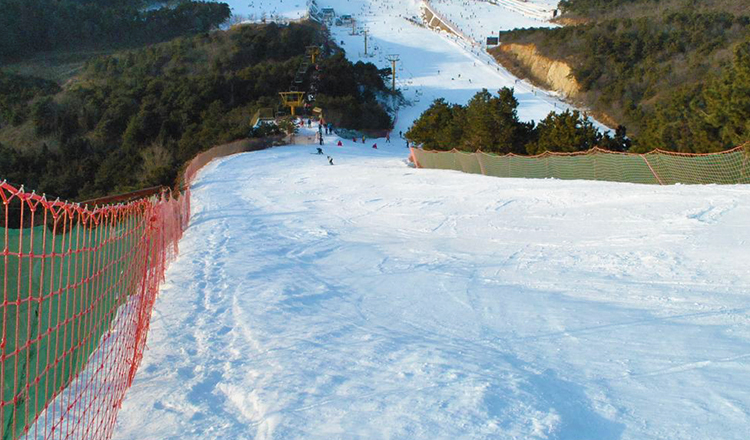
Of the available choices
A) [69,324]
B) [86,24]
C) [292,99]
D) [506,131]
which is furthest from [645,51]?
[86,24]

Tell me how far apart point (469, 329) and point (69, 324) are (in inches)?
145

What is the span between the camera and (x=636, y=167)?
16.8m

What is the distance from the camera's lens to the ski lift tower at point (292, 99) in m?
53.7

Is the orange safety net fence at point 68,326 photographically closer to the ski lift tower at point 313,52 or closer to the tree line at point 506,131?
the tree line at point 506,131

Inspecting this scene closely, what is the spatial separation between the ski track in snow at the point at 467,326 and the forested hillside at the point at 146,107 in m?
27.4

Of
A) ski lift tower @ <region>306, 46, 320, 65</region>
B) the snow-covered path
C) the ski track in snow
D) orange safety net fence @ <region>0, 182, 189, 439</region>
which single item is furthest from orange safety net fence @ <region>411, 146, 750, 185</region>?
ski lift tower @ <region>306, 46, 320, 65</region>

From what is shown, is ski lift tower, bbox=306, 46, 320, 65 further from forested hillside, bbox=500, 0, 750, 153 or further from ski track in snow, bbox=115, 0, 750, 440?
ski track in snow, bbox=115, 0, 750, 440

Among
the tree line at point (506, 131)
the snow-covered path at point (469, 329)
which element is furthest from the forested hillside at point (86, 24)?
the snow-covered path at point (469, 329)

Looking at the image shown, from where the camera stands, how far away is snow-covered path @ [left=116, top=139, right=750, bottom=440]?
4.68 m

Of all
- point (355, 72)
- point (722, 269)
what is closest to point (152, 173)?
point (722, 269)

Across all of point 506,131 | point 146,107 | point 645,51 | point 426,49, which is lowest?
point 506,131

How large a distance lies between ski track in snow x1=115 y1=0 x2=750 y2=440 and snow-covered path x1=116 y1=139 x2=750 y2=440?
2 centimetres

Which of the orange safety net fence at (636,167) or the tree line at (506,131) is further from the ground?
the tree line at (506,131)

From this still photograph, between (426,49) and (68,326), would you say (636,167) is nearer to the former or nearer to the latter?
(68,326)
